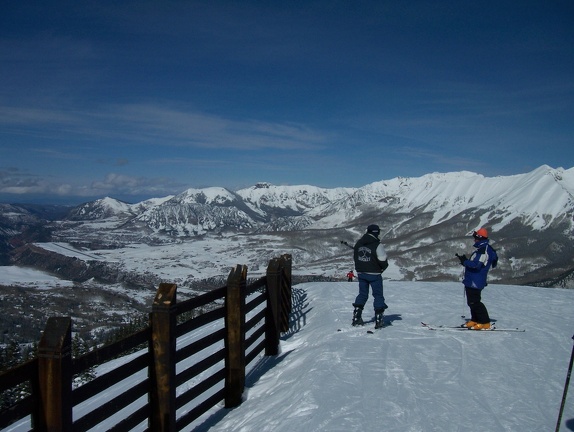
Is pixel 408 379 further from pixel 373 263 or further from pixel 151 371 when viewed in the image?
pixel 151 371

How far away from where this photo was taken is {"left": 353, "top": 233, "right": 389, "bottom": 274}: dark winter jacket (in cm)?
1247

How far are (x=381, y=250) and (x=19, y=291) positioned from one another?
17949 centimetres

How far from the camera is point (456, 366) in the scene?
9406 millimetres

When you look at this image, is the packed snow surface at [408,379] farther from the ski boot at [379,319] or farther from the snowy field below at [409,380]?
the ski boot at [379,319]

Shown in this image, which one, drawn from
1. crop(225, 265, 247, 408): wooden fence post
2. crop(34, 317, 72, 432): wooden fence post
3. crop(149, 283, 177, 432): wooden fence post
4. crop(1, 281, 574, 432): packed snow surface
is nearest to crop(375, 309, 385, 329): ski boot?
crop(1, 281, 574, 432): packed snow surface

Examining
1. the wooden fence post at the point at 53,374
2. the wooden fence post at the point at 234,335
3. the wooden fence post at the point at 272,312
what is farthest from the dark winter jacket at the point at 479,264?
the wooden fence post at the point at 53,374

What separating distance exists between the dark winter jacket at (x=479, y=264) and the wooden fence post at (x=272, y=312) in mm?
4801

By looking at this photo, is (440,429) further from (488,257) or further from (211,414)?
(488,257)

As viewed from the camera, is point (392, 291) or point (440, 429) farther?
point (392, 291)

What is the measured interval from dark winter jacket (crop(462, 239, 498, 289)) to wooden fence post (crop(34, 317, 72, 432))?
9892 millimetres

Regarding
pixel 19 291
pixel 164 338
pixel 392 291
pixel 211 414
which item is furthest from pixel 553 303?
pixel 19 291

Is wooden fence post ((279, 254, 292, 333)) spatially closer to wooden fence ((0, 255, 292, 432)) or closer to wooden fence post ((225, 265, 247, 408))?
wooden fence ((0, 255, 292, 432))

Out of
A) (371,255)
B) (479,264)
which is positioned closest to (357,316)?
(371,255)

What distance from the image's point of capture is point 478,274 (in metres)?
12.2
